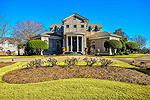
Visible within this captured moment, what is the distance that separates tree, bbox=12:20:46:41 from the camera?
113 ft

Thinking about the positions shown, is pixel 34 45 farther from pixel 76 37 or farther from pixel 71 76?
pixel 71 76

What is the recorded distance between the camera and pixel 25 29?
1378 inches

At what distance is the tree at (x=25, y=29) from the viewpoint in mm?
34438

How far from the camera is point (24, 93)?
367 cm

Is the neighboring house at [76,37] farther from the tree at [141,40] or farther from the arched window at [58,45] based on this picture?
the tree at [141,40]

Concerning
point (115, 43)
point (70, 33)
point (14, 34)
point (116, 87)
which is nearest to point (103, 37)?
point (115, 43)

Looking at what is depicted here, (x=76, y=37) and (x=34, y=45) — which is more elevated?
(x=76, y=37)

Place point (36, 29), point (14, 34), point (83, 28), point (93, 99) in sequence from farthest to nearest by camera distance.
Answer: point (36, 29)
point (14, 34)
point (83, 28)
point (93, 99)

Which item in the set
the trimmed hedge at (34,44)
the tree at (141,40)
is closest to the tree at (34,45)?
the trimmed hedge at (34,44)

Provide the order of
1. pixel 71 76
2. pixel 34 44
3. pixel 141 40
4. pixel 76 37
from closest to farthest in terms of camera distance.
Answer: pixel 71 76
pixel 34 44
pixel 76 37
pixel 141 40

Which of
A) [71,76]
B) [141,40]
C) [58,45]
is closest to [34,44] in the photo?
[58,45]

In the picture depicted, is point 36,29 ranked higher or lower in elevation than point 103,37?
higher

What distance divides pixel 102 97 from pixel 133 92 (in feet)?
4.62

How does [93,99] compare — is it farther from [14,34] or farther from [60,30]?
[14,34]
